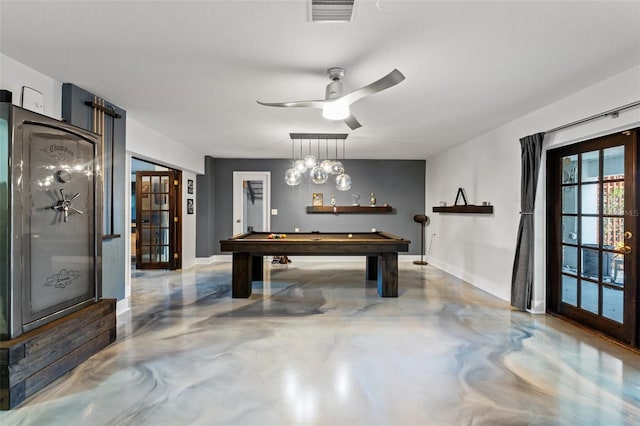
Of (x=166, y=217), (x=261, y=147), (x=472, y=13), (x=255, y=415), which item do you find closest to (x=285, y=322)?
(x=255, y=415)

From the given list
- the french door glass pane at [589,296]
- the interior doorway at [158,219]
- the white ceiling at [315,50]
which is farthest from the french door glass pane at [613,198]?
the interior doorway at [158,219]

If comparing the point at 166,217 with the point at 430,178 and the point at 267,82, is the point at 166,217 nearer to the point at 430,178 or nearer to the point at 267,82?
the point at 267,82

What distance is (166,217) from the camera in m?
6.70

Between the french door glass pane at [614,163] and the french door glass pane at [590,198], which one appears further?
the french door glass pane at [590,198]

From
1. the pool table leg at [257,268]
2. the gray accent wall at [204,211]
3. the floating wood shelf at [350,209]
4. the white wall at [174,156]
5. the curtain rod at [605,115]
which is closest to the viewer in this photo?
the curtain rod at [605,115]

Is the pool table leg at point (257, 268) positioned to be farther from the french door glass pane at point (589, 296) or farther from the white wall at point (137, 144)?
the french door glass pane at point (589, 296)

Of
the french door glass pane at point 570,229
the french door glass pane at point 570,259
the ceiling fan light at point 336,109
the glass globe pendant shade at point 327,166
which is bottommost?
the french door glass pane at point 570,259

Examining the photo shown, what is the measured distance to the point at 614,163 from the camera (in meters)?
3.19

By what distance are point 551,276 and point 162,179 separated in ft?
21.7

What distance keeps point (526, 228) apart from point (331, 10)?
11.1ft

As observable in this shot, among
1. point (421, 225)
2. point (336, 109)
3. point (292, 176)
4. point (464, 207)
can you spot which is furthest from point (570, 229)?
point (421, 225)

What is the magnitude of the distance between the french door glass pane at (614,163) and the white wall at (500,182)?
22 centimetres

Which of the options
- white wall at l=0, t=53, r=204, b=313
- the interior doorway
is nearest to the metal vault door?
white wall at l=0, t=53, r=204, b=313

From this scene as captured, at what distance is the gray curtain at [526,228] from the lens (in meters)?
3.90
